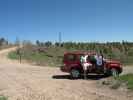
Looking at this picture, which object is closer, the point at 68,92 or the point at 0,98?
the point at 0,98

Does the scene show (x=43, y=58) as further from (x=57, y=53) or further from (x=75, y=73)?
(x=75, y=73)

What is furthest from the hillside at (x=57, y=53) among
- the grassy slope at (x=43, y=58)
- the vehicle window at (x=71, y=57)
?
the vehicle window at (x=71, y=57)

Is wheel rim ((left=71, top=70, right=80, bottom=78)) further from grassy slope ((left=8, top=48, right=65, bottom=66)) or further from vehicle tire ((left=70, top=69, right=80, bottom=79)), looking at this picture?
grassy slope ((left=8, top=48, right=65, bottom=66))

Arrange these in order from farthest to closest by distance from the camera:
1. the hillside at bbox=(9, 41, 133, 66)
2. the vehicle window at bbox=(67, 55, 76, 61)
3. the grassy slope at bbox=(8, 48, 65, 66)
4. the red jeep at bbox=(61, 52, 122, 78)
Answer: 1. the hillside at bbox=(9, 41, 133, 66)
2. the grassy slope at bbox=(8, 48, 65, 66)
3. the vehicle window at bbox=(67, 55, 76, 61)
4. the red jeep at bbox=(61, 52, 122, 78)

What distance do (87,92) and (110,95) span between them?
53.6 inches

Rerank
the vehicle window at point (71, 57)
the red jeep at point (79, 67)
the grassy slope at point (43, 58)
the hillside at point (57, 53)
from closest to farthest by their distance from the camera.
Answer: the red jeep at point (79, 67) → the vehicle window at point (71, 57) → the grassy slope at point (43, 58) → the hillside at point (57, 53)

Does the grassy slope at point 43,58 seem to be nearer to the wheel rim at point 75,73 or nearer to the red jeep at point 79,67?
the red jeep at point 79,67

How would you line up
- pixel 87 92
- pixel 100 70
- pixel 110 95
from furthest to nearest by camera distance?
1. pixel 100 70
2. pixel 87 92
3. pixel 110 95

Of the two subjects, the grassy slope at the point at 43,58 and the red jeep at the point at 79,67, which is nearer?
the red jeep at the point at 79,67

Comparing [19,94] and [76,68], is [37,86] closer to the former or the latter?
[19,94]

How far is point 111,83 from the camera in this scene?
17.2m

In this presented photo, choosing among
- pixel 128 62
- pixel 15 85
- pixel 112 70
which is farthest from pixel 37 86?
pixel 128 62

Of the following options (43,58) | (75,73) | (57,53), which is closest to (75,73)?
(75,73)

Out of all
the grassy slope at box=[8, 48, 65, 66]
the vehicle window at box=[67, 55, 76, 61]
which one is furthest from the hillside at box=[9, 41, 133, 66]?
the vehicle window at box=[67, 55, 76, 61]
